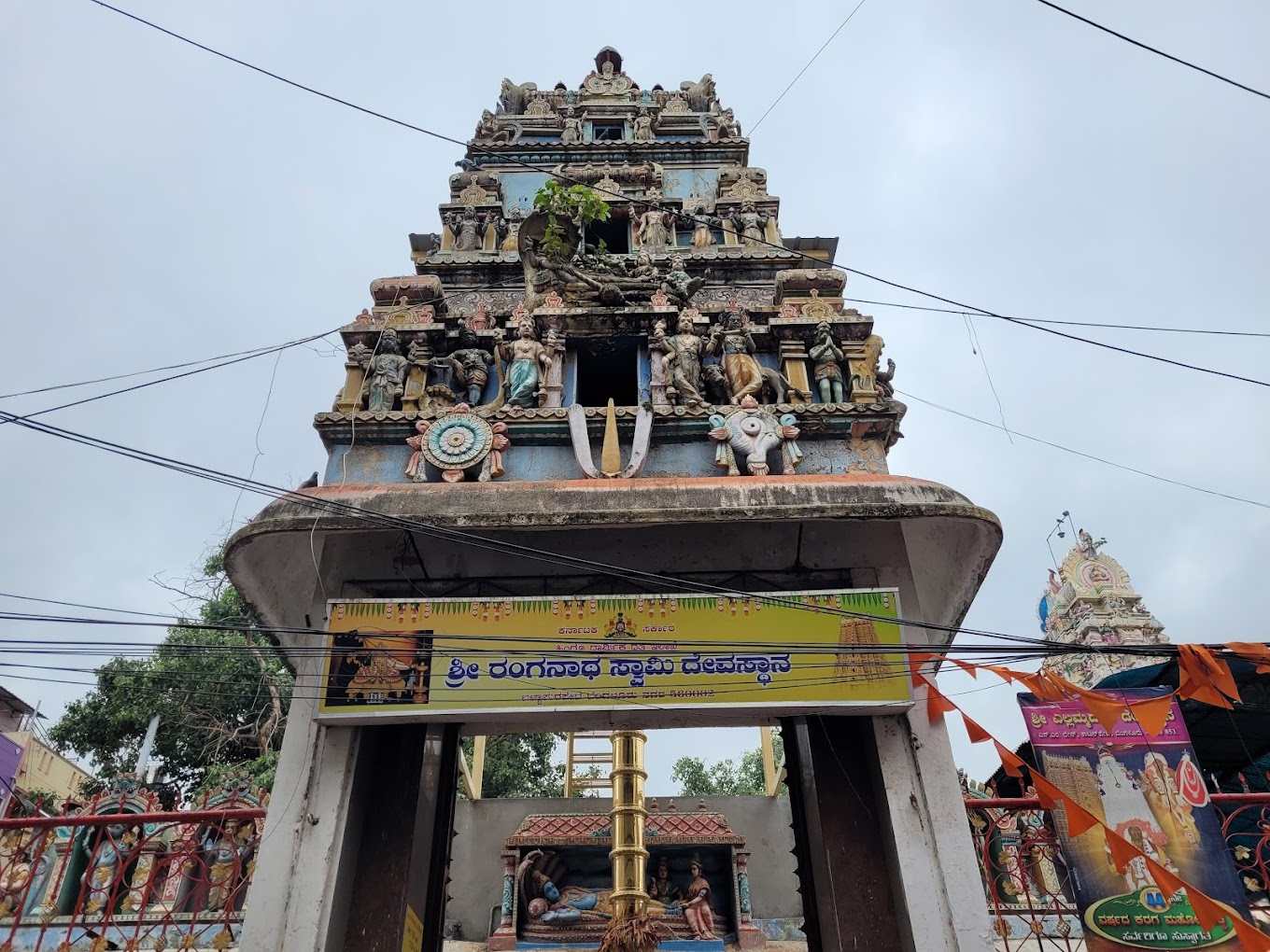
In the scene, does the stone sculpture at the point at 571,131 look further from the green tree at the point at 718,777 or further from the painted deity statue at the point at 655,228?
the green tree at the point at 718,777

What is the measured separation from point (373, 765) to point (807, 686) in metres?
4.58

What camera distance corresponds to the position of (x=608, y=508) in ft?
26.3

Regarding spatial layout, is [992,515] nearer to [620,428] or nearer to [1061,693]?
[1061,693]

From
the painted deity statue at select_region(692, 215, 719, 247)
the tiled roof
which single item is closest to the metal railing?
the tiled roof

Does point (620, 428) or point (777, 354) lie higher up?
point (777, 354)

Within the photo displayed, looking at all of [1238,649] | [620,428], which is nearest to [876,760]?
[1238,649]

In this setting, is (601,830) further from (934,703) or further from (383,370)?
(383,370)

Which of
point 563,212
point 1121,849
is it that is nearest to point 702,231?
point 563,212

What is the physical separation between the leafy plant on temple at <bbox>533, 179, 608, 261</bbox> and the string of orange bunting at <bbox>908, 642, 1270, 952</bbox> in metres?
7.36

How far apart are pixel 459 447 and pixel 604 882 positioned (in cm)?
928

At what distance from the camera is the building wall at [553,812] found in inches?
585

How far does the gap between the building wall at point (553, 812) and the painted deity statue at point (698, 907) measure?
54cm

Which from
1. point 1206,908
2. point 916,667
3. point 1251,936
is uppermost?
point 916,667

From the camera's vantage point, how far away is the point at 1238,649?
22.1ft
